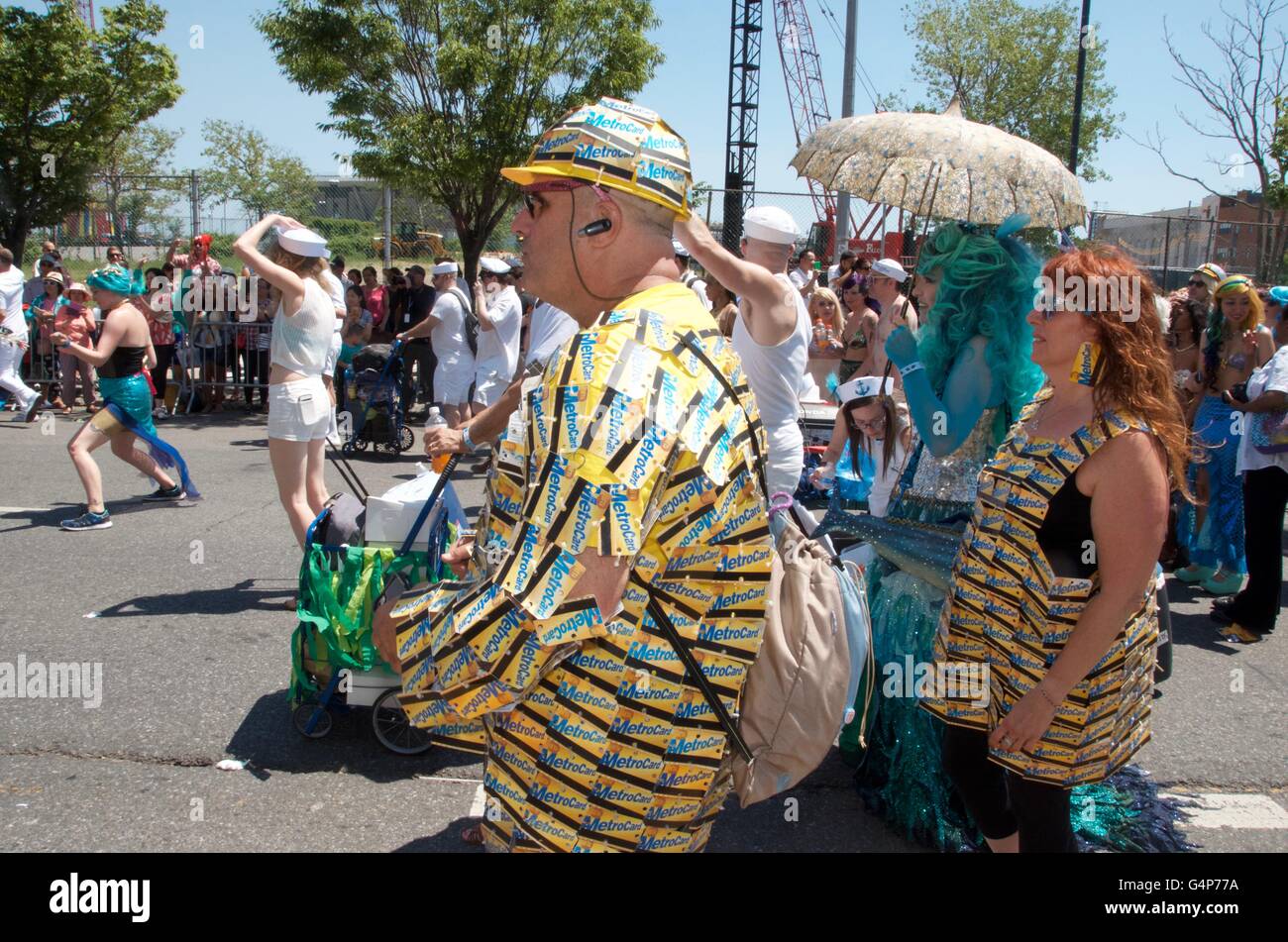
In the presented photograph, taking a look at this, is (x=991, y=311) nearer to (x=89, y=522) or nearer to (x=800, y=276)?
(x=89, y=522)

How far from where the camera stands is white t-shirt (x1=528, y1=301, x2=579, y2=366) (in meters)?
6.17

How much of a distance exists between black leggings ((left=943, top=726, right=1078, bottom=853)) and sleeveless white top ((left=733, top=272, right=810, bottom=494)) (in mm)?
1793

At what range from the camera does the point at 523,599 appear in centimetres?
157

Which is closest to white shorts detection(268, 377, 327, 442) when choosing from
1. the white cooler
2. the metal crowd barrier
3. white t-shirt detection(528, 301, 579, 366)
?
white t-shirt detection(528, 301, 579, 366)

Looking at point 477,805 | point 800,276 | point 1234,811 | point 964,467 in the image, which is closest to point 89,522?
point 477,805

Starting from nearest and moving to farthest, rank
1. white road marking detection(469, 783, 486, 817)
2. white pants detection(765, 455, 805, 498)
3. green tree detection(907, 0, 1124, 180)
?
1. white road marking detection(469, 783, 486, 817)
2. white pants detection(765, 455, 805, 498)
3. green tree detection(907, 0, 1124, 180)

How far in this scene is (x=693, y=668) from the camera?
1.76 meters

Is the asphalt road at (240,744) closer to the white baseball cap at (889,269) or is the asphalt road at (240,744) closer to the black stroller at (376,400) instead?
the white baseball cap at (889,269)

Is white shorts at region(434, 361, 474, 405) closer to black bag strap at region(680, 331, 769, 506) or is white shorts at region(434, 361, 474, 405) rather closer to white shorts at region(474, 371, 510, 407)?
white shorts at region(474, 371, 510, 407)

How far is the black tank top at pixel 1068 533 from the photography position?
250cm

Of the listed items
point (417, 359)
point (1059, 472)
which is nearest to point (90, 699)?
point (1059, 472)

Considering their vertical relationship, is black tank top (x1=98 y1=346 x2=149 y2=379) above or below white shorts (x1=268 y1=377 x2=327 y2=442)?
above

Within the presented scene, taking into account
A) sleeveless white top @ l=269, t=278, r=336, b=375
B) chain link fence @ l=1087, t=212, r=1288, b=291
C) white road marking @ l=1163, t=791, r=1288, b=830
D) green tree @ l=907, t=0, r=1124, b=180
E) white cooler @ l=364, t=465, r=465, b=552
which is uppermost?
green tree @ l=907, t=0, r=1124, b=180

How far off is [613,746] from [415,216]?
21.7m
